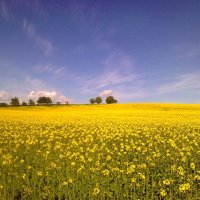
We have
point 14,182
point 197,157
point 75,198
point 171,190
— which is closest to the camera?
point 75,198

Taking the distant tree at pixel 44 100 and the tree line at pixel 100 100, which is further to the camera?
the tree line at pixel 100 100

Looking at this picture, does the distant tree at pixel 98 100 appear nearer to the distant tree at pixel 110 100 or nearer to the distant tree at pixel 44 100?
the distant tree at pixel 110 100

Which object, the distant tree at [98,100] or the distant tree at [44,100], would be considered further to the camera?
the distant tree at [98,100]

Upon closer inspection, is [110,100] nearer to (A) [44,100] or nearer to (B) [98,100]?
(B) [98,100]

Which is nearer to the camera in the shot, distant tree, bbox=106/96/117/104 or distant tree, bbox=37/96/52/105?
distant tree, bbox=37/96/52/105

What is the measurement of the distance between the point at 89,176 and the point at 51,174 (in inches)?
49.7

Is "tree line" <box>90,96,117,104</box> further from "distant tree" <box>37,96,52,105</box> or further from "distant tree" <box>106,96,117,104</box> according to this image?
"distant tree" <box>37,96,52,105</box>

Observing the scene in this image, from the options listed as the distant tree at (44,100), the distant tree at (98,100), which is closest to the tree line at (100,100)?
the distant tree at (98,100)

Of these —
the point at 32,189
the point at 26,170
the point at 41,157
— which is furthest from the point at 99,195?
the point at 41,157

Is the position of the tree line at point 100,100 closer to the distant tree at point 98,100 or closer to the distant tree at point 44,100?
the distant tree at point 98,100

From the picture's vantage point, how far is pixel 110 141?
50.0 ft

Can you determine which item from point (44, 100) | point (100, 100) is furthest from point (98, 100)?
point (44, 100)

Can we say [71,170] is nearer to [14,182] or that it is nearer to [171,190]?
[14,182]

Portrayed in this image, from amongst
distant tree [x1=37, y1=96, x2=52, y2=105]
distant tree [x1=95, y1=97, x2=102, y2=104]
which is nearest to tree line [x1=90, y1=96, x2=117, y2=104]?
distant tree [x1=95, y1=97, x2=102, y2=104]
